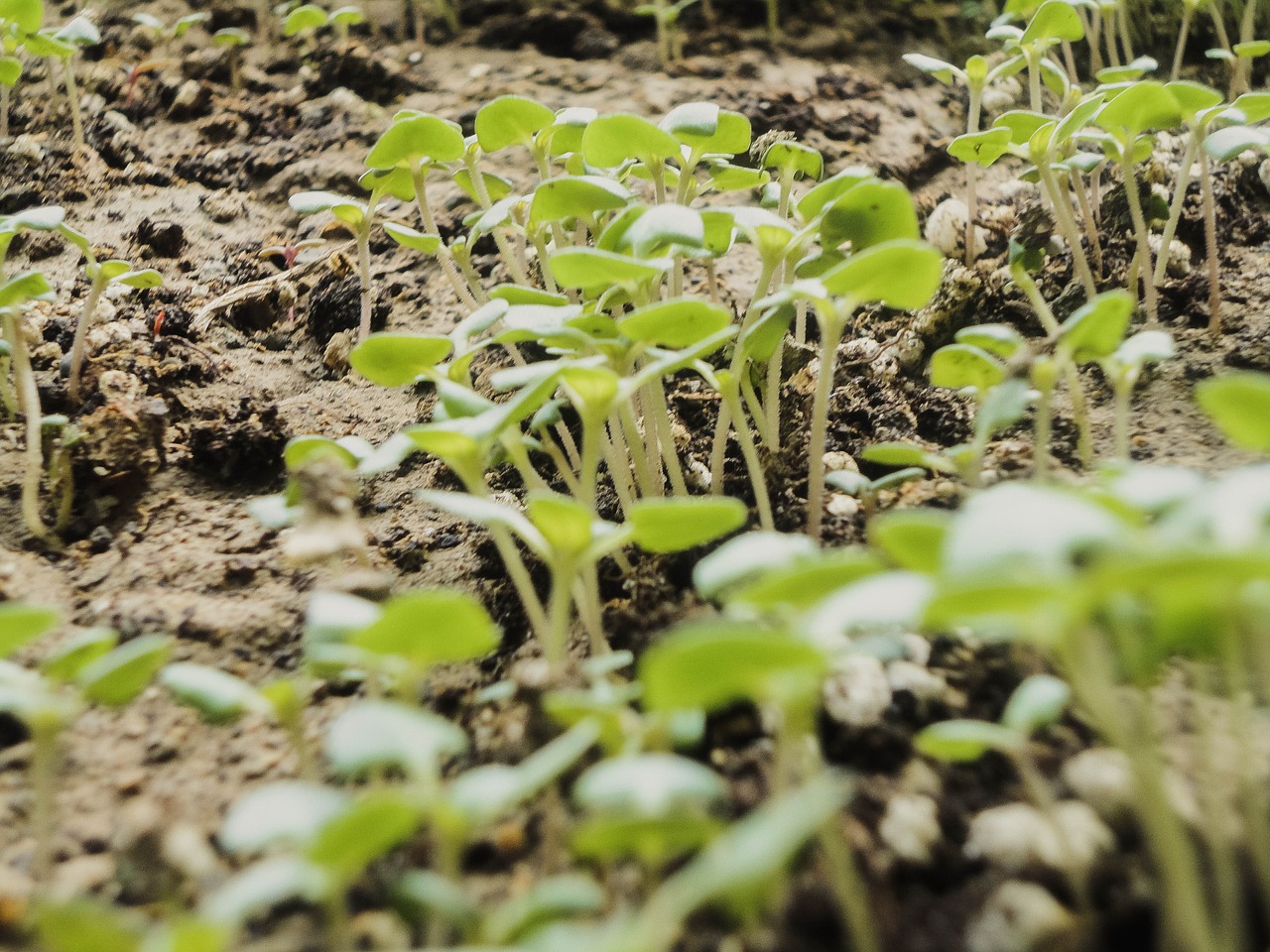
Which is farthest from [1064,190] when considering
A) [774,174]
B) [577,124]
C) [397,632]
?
[397,632]

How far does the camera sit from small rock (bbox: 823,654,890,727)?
0.83m

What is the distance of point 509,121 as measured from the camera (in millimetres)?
1311

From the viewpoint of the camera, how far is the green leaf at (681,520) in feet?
2.43

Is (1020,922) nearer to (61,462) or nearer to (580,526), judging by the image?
(580,526)

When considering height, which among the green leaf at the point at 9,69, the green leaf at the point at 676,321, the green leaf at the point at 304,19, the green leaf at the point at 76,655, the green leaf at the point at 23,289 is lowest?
the green leaf at the point at 76,655

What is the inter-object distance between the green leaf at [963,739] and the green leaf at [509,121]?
1.04m

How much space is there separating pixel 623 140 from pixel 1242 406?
82 cm

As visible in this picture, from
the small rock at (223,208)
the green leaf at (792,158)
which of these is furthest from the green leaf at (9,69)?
the green leaf at (792,158)

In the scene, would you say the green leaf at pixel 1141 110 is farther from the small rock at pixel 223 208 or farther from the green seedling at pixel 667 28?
the small rock at pixel 223 208

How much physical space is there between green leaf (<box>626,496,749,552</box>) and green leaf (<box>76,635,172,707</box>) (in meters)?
0.42

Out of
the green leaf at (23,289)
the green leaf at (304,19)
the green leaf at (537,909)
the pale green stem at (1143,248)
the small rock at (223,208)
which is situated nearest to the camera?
the green leaf at (537,909)

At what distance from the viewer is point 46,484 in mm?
1353

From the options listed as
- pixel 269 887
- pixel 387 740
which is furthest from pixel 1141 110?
pixel 269 887

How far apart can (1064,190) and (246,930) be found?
1.96 metres
